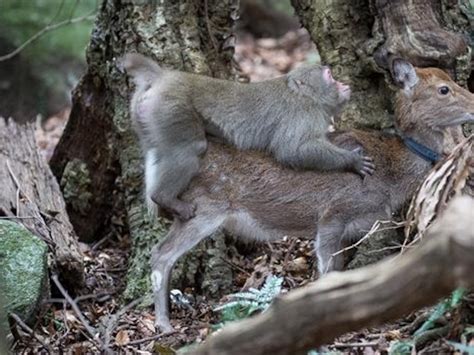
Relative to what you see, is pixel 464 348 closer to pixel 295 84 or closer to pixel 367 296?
pixel 367 296

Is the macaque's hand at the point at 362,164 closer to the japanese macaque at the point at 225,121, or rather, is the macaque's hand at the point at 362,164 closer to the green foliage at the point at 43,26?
the japanese macaque at the point at 225,121

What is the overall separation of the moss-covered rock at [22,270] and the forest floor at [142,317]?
0.25 meters

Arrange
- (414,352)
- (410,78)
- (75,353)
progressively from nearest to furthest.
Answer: (414,352) < (75,353) < (410,78)

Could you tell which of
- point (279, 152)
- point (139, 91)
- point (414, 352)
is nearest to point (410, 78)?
point (279, 152)

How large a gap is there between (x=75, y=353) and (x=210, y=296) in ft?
6.00

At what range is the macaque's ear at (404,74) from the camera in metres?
8.32

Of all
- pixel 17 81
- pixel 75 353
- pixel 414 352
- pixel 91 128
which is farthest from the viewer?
pixel 17 81

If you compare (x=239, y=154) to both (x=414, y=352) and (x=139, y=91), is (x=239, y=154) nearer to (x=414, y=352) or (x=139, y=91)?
(x=139, y=91)

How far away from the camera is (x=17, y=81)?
15.7 metres

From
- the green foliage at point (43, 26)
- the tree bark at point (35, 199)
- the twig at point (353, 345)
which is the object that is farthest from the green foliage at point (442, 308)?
the green foliage at point (43, 26)

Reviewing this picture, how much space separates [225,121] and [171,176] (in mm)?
593

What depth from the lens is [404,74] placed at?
8.38 metres

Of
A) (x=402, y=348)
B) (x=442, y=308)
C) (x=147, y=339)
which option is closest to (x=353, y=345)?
(x=402, y=348)

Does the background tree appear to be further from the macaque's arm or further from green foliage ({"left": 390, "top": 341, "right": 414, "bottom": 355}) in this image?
green foliage ({"left": 390, "top": 341, "right": 414, "bottom": 355})
